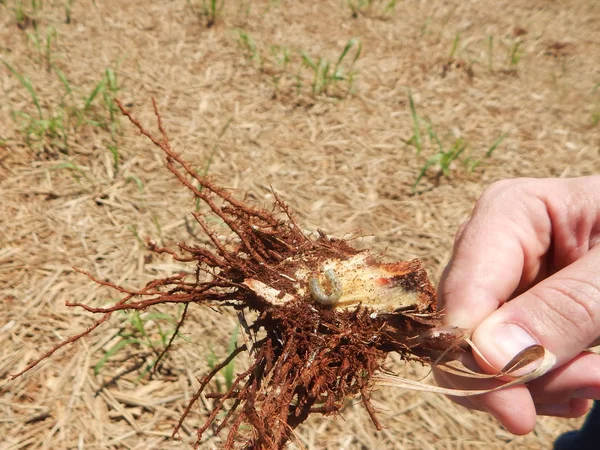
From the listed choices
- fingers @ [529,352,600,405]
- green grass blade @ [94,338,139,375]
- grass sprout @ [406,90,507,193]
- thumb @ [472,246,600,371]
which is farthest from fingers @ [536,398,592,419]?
green grass blade @ [94,338,139,375]

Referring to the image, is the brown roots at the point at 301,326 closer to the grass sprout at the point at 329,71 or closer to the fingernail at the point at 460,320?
the fingernail at the point at 460,320

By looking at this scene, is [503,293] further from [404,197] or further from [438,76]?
[438,76]

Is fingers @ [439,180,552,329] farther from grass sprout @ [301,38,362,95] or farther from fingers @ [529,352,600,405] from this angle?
grass sprout @ [301,38,362,95]

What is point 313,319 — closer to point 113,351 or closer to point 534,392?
point 534,392

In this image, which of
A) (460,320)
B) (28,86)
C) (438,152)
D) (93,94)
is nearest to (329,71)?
(438,152)

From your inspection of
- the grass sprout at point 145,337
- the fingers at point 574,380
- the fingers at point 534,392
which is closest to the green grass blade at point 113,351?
the grass sprout at point 145,337

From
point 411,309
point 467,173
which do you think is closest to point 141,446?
point 411,309

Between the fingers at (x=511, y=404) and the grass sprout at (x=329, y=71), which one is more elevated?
the grass sprout at (x=329, y=71)
